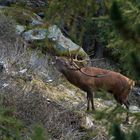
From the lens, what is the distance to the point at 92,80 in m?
Answer: 13.4

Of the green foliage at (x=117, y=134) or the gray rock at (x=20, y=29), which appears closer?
the green foliage at (x=117, y=134)

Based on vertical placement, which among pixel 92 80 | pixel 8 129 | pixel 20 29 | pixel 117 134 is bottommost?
pixel 20 29

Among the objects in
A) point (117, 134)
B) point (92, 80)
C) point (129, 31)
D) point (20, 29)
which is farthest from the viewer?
point (20, 29)

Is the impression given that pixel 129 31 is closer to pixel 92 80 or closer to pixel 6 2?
pixel 92 80

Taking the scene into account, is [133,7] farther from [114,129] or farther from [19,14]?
[19,14]

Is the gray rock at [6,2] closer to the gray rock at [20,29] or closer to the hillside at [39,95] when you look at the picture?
the hillside at [39,95]

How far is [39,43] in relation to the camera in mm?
16609

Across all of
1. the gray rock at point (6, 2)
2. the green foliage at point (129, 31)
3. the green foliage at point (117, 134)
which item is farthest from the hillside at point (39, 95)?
the gray rock at point (6, 2)

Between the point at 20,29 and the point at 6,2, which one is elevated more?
the point at 20,29

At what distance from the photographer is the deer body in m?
12.9

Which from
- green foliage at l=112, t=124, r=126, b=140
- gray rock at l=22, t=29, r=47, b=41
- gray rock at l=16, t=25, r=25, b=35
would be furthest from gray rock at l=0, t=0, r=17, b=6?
green foliage at l=112, t=124, r=126, b=140

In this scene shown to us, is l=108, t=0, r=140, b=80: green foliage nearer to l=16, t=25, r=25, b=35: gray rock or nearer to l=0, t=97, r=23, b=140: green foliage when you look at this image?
l=0, t=97, r=23, b=140: green foliage

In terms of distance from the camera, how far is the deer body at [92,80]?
12.9 metres

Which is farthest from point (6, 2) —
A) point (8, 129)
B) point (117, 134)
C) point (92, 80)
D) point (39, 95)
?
point (117, 134)
